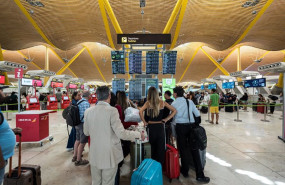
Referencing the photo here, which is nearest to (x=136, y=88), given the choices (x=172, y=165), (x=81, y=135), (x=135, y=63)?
(x=135, y=63)

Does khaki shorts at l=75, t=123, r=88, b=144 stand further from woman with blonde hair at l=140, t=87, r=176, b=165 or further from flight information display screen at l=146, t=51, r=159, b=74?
flight information display screen at l=146, t=51, r=159, b=74

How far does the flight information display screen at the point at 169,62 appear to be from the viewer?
20.9 feet

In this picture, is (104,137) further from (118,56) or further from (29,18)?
(29,18)

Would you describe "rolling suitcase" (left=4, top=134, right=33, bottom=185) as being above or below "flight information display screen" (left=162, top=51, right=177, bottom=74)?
below

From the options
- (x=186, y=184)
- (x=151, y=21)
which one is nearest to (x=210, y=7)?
(x=151, y=21)

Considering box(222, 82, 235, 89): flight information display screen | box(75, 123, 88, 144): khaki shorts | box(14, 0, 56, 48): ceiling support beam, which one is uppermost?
box(14, 0, 56, 48): ceiling support beam

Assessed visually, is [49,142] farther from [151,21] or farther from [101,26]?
[151,21]

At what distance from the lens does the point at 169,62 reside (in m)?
6.42

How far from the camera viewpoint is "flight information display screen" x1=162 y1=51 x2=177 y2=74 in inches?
251

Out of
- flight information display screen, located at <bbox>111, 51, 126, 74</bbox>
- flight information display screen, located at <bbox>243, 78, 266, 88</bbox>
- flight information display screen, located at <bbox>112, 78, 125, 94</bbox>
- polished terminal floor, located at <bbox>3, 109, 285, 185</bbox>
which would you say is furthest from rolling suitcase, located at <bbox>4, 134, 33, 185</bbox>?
flight information display screen, located at <bbox>243, 78, 266, 88</bbox>

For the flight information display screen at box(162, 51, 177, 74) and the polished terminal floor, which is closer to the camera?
the polished terminal floor

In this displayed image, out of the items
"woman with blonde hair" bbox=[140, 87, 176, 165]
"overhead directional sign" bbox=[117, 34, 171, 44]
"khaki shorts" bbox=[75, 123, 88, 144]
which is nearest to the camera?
"woman with blonde hair" bbox=[140, 87, 176, 165]

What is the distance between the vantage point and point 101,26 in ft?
52.2

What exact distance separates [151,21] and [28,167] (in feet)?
53.4
